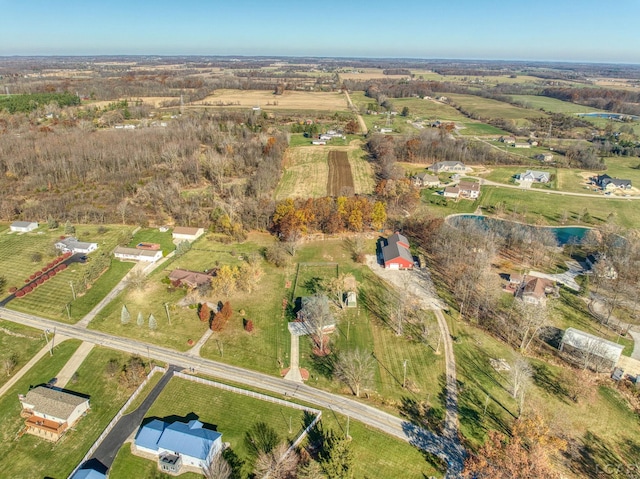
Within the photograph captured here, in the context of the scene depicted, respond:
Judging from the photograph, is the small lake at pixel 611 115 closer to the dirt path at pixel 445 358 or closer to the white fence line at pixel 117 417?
the dirt path at pixel 445 358

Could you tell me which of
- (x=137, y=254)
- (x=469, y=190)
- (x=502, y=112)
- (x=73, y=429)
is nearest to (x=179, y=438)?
(x=73, y=429)

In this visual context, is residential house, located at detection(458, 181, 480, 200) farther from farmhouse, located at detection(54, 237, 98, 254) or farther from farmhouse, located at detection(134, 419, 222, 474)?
farmhouse, located at detection(54, 237, 98, 254)

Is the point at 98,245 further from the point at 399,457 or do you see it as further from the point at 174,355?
the point at 399,457

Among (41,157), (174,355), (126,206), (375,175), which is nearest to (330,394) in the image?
(174,355)

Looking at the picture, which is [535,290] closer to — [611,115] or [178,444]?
[178,444]

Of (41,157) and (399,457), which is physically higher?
(41,157)

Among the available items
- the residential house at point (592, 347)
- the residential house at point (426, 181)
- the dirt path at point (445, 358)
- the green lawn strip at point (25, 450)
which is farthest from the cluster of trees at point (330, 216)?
the green lawn strip at point (25, 450)

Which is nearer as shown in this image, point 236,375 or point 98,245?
point 236,375
